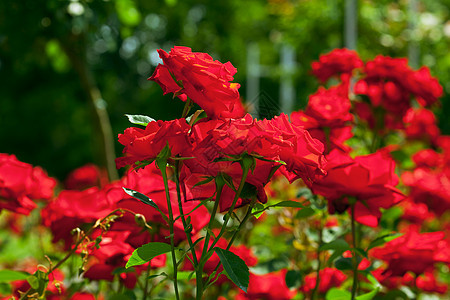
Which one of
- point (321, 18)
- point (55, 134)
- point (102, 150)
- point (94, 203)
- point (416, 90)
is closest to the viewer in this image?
point (94, 203)

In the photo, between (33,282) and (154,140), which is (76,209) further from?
(154,140)

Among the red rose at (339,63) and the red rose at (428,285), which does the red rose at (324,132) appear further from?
the red rose at (428,285)

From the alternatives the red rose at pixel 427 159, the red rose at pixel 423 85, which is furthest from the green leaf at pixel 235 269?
the red rose at pixel 427 159

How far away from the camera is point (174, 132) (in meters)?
0.69

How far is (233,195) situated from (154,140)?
0.15 metres

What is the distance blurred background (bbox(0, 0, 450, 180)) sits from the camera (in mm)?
2814

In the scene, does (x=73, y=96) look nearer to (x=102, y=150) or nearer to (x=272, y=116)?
(x=102, y=150)

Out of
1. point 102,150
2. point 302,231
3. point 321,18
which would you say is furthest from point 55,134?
point 302,231

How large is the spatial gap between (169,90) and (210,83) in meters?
0.09

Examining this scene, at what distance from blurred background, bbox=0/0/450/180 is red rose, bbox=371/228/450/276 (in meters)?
0.42

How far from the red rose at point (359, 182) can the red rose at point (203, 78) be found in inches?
12.4

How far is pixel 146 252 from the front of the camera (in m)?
0.72

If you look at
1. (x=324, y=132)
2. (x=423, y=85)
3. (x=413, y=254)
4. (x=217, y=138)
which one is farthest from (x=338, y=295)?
(x=423, y=85)

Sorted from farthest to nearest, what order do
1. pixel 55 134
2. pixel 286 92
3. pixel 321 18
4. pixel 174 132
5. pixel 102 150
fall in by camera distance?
pixel 55 134, pixel 286 92, pixel 321 18, pixel 102 150, pixel 174 132
